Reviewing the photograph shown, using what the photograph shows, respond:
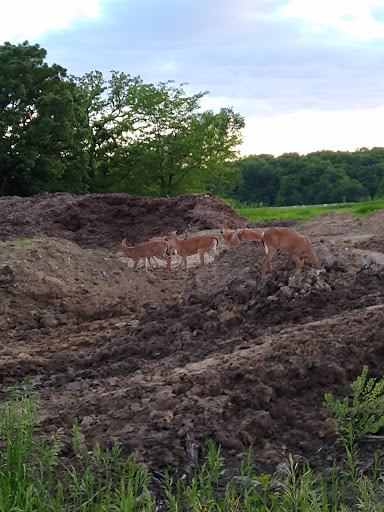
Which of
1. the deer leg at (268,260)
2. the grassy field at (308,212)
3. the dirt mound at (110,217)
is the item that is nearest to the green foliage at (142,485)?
the deer leg at (268,260)

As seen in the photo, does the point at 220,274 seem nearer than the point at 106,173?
Yes

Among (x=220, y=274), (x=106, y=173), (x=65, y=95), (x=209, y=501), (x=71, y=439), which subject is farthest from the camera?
(x=106, y=173)

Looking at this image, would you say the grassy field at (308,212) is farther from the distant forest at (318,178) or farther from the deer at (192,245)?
the deer at (192,245)

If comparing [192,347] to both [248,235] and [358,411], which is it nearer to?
[358,411]

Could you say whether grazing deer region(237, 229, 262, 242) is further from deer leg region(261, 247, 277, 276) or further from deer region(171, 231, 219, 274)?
deer leg region(261, 247, 277, 276)

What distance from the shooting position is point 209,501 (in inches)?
199

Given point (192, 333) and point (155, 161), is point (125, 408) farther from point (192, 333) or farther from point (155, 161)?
point (155, 161)

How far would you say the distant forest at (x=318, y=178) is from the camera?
56.9m

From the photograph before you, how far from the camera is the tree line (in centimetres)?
4322

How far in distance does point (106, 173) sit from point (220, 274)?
40.4 metres

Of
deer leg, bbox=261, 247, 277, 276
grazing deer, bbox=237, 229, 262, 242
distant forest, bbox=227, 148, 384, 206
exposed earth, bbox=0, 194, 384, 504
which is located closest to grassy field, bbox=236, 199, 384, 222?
distant forest, bbox=227, 148, 384, 206

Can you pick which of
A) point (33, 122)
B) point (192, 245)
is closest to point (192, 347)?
point (192, 245)

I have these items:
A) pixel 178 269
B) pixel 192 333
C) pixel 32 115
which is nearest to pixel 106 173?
pixel 32 115

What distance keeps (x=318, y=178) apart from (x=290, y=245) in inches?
1890
